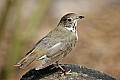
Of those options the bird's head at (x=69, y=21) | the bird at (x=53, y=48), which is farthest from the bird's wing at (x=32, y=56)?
the bird's head at (x=69, y=21)

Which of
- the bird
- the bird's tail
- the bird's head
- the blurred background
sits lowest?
the bird's tail

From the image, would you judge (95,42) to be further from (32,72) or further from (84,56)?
(32,72)

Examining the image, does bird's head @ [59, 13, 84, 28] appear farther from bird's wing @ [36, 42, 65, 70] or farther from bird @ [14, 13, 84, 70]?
bird's wing @ [36, 42, 65, 70]

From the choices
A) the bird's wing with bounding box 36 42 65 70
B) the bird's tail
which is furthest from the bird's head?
the bird's tail

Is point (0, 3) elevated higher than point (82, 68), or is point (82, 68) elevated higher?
point (0, 3)

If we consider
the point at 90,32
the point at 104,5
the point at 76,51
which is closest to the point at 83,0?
the point at 104,5

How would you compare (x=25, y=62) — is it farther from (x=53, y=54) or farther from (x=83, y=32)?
(x=83, y=32)
